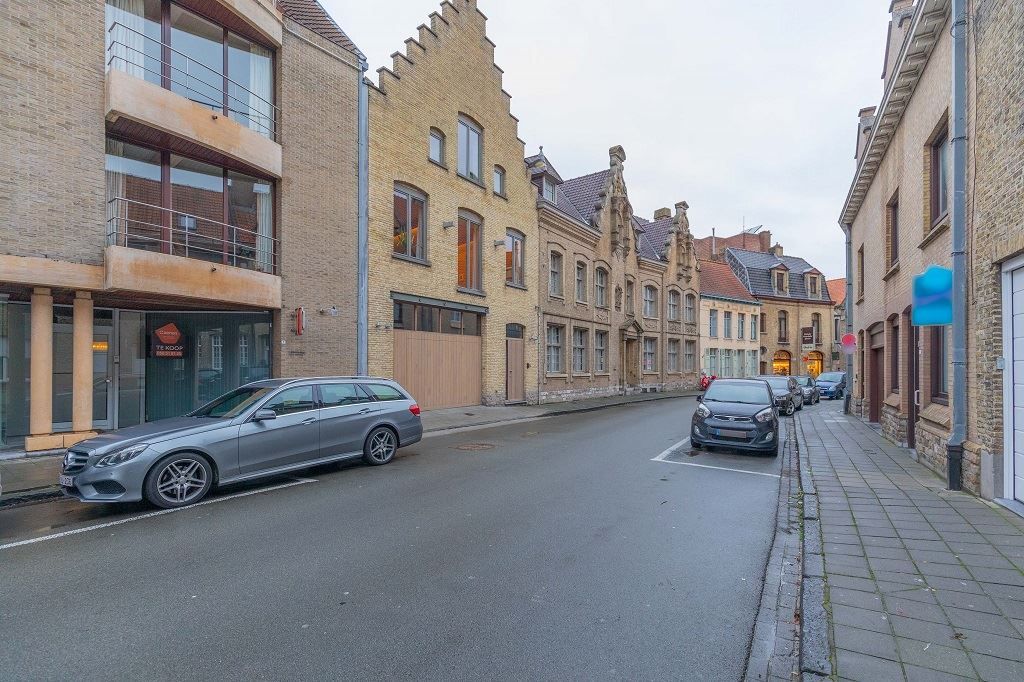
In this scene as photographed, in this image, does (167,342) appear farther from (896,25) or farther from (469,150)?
(896,25)

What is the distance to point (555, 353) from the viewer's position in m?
23.8

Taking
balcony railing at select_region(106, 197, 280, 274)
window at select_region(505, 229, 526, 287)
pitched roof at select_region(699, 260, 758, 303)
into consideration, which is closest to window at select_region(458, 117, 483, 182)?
window at select_region(505, 229, 526, 287)

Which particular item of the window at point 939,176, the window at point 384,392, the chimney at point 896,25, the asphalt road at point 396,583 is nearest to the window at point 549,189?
the chimney at point 896,25

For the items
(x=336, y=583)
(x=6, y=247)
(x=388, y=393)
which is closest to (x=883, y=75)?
(x=388, y=393)

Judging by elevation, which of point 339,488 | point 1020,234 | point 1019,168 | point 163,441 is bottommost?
point 339,488

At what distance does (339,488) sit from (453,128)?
13.6m

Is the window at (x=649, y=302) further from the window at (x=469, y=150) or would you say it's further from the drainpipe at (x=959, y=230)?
the drainpipe at (x=959, y=230)

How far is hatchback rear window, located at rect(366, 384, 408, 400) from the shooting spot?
9705mm

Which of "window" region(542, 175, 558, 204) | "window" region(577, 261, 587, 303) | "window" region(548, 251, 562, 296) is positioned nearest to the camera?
"window" region(548, 251, 562, 296)

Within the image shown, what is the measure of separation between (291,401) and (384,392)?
1.89 m

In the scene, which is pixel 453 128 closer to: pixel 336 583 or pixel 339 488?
pixel 339 488

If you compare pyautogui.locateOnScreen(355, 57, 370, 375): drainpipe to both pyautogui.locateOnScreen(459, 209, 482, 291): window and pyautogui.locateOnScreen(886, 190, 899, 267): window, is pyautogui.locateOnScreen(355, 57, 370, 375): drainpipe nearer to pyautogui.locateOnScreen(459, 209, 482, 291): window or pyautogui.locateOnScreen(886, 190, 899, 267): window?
pyautogui.locateOnScreen(459, 209, 482, 291): window

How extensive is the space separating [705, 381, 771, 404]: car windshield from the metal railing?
11475 mm

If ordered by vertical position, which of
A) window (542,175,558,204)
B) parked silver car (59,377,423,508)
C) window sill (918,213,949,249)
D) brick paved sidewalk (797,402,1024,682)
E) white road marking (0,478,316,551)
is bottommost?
white road marking (0,478,316,551)
